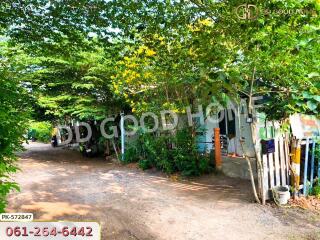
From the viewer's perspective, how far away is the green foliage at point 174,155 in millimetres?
11047

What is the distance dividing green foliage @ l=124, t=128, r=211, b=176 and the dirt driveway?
19.7 inches

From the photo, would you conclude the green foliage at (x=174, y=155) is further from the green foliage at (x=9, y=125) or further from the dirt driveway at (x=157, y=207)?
the green foliage at (x=9, y=125)

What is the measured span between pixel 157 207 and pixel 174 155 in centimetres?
416

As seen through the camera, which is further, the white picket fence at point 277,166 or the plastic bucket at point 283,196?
the white picket fence at point 277,166

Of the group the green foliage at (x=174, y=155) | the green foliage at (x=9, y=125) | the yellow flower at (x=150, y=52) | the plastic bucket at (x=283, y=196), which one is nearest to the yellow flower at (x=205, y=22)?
the yellow flower at (x=150, y=52)

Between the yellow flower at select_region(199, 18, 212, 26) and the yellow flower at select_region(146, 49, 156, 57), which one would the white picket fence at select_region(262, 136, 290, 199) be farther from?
the yellow flower at select_region(146, 49, 156, 57)

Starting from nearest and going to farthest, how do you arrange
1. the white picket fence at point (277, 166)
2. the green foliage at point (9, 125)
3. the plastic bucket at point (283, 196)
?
the green foliage at point (9, 125)
the plastic bucket at point (283, 196)
the white picket fence at point (277, 166)

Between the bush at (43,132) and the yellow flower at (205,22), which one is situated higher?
the yellow flower at (205,22)

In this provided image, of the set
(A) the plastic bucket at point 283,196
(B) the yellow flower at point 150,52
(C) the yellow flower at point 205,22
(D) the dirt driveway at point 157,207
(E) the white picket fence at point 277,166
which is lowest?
(D) the dirt driveway at point 157,207

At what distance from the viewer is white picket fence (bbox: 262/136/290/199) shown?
24.3ft

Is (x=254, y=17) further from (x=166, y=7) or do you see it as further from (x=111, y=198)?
(x=111, y=198)

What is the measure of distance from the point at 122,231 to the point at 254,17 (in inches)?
172

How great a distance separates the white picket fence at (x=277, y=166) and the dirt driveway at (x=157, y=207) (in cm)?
62

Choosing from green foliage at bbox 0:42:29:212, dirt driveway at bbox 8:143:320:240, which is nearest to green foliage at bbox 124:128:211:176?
dirt driveway at bbox 8:143:320:240
